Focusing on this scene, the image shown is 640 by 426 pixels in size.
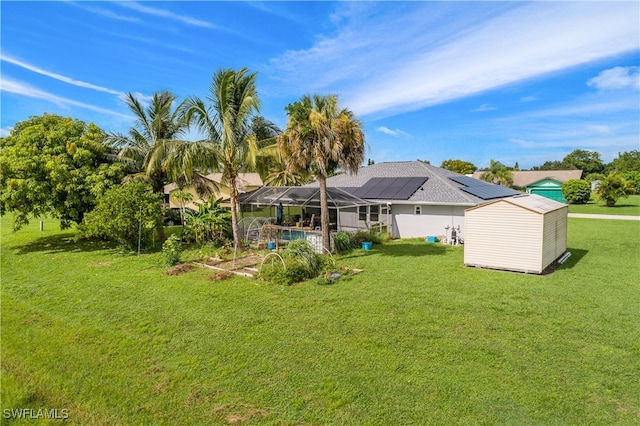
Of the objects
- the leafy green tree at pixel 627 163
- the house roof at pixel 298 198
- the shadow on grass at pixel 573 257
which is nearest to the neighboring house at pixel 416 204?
the house roof at pixel 298 198

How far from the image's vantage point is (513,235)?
38.5ft

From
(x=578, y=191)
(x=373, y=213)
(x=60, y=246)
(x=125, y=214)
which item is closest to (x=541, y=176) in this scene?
(x=578, y=191)

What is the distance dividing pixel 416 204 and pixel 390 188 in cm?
243

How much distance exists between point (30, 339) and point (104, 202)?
9071mm

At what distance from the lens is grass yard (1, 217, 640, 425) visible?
4.84 metres

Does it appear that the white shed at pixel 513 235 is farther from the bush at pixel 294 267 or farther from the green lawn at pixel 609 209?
the green lawn at pixel 609 209

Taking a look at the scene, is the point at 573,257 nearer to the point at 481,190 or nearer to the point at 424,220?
the point at 424,220

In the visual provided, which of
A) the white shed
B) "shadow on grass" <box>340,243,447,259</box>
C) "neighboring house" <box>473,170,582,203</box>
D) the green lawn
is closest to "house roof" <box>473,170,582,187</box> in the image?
"neighboring house" <box>473,170,582,203</box>

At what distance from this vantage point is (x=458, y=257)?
14.2 meters

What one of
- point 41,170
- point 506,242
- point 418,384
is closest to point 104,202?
point 41,170

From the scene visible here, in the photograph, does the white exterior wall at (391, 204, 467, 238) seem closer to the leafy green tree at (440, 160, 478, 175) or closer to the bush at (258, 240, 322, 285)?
the bush at (258, 240, 322, 285)

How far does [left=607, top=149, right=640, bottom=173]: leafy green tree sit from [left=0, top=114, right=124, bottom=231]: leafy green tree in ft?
288

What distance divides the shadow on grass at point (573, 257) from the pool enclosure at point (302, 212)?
8.45m

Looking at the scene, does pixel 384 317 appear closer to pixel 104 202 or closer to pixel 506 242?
pixel 506 242
